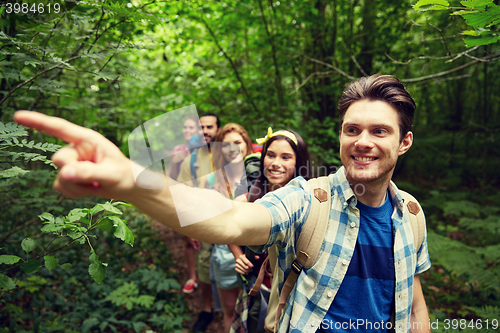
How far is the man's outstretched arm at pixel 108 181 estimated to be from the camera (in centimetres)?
63

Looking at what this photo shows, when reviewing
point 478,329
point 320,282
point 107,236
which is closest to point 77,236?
point 320,282

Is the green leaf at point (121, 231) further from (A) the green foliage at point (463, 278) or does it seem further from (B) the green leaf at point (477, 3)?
(A) the green foliage at point (463, 278)

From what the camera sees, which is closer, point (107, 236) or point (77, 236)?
point (77, 236)

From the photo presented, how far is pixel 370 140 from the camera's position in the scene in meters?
1.31

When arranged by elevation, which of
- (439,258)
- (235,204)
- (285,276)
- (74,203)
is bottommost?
(439,258)

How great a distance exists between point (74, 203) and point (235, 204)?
3777mm

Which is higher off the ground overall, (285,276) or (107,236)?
(285,276)

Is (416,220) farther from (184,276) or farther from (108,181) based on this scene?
(184,276)

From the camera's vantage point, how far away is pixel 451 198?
6441 millimetres

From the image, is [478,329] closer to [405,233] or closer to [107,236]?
[405,233]

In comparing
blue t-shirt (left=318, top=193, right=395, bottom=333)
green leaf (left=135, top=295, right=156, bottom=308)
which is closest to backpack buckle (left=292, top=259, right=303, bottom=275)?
blue t-shirt (left=318, top=193, right=395, bottom=333)

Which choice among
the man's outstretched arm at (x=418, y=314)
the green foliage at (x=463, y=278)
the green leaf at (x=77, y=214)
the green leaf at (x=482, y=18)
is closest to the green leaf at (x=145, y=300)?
the green leaf at (x=77, y=214)

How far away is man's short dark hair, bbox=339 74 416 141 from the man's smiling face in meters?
0.03

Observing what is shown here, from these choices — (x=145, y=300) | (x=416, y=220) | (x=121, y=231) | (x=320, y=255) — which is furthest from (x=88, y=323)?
(x=416, y=220)
